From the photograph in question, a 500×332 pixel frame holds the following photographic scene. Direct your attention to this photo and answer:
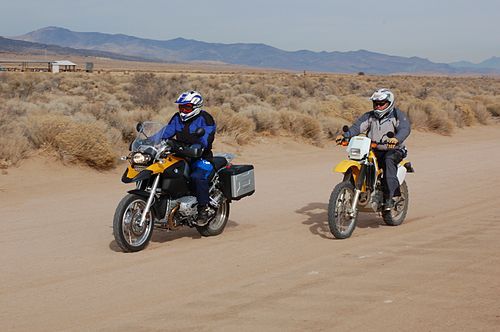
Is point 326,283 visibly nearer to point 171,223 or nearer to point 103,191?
point 171,223

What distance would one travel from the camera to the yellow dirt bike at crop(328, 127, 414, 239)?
8.64m

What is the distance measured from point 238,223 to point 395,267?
3.49 m

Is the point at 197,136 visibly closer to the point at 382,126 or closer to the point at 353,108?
the point at 382,126

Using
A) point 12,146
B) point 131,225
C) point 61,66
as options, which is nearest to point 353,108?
point 12,146

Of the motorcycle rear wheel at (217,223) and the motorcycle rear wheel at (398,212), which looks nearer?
the motorcycle rear wheel at (217,223)

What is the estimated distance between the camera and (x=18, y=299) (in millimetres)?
6066

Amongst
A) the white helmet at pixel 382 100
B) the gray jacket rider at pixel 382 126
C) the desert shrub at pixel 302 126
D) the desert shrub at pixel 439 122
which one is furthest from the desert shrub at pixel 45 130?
the desert shrub at pixel 439 122

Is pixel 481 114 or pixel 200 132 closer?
pixel 200 132

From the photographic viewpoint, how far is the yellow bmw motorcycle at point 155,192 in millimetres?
7746

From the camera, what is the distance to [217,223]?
9148 mm

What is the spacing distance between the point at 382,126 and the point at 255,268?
3315mm

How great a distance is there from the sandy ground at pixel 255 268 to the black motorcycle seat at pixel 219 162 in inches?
36.8

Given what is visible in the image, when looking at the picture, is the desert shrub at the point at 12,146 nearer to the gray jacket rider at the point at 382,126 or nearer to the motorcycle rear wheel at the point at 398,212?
the gray jacket rider at the point at 382,126

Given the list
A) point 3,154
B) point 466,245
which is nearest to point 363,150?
point 466,245
